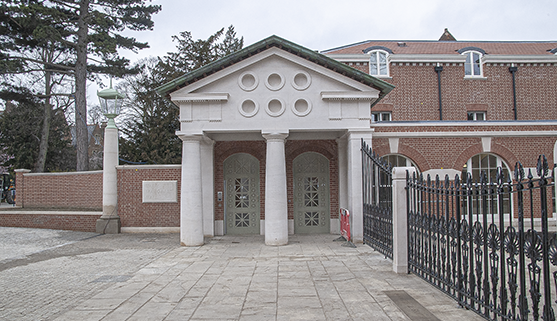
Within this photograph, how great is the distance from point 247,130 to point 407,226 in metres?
5.69

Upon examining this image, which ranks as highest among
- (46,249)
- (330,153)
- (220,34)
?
(220,34)

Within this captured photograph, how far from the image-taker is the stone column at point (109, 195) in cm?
1435

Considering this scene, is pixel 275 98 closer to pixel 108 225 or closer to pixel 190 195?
pixel 190 195

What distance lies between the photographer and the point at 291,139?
531 inches

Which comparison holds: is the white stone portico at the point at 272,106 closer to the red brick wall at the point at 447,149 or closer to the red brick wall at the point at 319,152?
the red brick wall at the point at 319,152

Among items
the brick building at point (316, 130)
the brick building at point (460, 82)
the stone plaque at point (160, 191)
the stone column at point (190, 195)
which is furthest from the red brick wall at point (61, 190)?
the brick building at point (460, 82)

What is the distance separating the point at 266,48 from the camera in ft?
37.7

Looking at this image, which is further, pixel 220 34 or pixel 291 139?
pixel 220 34

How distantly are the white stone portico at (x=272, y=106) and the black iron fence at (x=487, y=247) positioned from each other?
14.7 ft

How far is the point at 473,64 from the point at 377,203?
48.8 ft

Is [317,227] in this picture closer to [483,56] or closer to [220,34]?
[483,56]

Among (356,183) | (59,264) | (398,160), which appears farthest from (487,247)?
(398,160)

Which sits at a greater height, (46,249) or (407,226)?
(407,226)

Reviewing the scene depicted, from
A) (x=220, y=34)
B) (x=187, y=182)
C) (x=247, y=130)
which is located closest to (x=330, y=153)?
Answer: (x=247, y=130)
